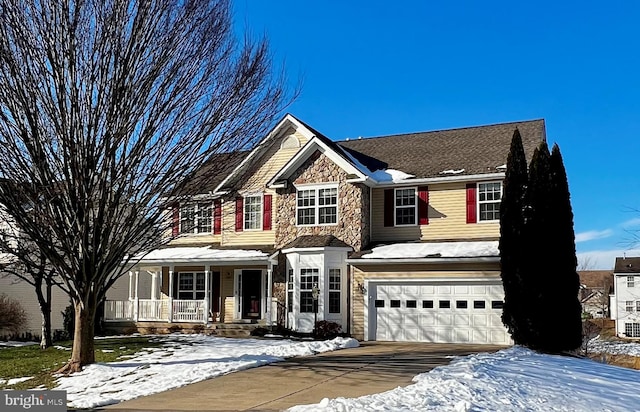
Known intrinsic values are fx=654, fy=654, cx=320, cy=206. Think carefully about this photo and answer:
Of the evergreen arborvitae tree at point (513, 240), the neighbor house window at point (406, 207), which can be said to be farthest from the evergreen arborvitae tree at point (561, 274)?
the neighbor house window at point (406, 207)

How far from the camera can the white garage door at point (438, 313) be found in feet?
65.7

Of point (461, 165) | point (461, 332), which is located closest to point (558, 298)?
point (461, 332)

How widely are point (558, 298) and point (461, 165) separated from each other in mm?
6678

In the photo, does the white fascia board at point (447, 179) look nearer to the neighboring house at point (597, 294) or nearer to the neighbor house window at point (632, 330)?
the neighbor house window at point (632, 330)

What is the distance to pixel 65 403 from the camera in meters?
11.1

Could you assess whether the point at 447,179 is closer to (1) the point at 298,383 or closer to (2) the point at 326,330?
(2) the point at 326,330

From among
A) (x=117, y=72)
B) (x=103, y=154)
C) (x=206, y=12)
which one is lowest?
(x=103, y=154)

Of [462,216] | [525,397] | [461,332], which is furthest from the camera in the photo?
[462,216]

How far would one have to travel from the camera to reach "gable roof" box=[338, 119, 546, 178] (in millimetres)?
22797

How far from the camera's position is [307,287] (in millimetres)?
22297

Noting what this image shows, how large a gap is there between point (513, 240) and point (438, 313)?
3832mm

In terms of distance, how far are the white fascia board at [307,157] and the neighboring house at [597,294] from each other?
161 ft

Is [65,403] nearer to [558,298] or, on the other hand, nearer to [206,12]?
[206,12]

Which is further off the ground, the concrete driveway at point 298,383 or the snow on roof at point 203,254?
the snow on roof at point 203,254
